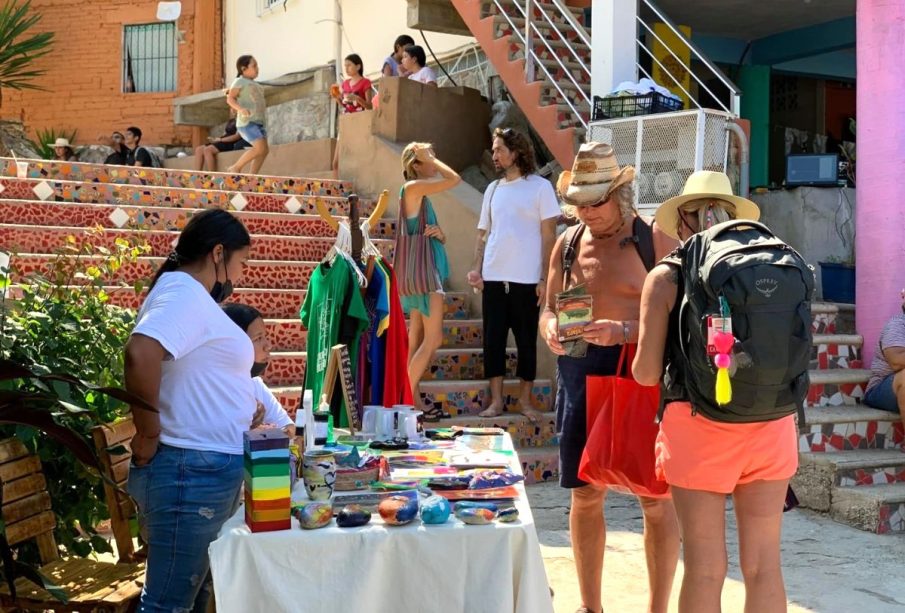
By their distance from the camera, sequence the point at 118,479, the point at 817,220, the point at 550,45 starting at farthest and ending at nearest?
the point at 550,45 → the point at 817,220 → the point at 118,479

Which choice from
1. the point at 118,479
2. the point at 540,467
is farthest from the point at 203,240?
the point at 540,467

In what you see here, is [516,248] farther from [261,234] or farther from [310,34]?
[310,34]

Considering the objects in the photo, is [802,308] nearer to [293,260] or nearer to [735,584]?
[735,584]

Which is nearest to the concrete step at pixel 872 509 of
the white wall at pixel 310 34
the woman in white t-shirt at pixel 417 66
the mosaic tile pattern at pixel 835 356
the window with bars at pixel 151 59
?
the mosaic tile pattern at pixel 835 356

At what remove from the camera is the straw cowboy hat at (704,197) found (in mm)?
3590

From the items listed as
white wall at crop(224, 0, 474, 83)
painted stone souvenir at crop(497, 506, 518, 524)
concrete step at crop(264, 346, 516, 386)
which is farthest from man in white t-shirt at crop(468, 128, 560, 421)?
white wall at crop(224, 0, 474, 83)

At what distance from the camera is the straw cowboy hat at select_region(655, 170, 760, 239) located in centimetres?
359

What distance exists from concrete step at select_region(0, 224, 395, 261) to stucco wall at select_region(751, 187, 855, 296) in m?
3.87

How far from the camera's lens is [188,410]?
317cm

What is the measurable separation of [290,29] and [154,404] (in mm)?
14990

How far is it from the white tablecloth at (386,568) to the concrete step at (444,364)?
4.30 m

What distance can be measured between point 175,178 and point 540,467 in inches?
182

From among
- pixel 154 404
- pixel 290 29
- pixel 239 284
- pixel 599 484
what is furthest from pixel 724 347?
pixel 290 29

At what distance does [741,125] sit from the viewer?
8664mm
